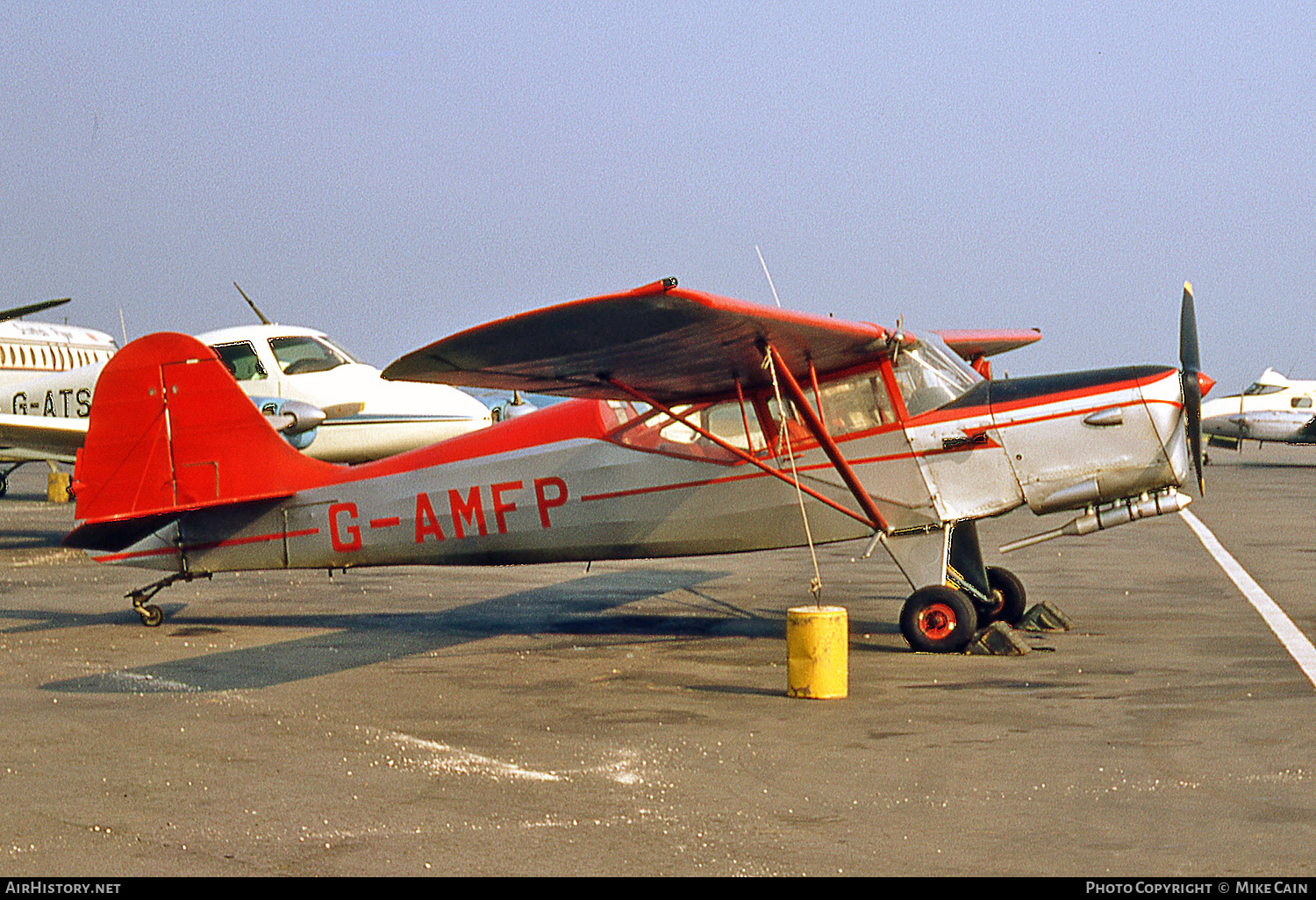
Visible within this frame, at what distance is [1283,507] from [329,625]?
21682 millimetres

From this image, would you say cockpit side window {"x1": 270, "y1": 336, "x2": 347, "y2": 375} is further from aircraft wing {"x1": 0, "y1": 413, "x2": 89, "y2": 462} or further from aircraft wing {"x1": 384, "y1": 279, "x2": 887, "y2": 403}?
aircraft wing {"x1": 384, "y1": 279, "x2": 887, "y2": 403}

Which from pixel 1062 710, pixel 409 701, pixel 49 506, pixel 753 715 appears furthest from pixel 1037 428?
pixel 49 506

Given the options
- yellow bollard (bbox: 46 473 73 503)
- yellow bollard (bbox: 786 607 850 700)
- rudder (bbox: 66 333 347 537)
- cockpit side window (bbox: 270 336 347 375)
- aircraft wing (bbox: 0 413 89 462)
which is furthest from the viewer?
yellow bollard (bbox: 46 473 73 503)

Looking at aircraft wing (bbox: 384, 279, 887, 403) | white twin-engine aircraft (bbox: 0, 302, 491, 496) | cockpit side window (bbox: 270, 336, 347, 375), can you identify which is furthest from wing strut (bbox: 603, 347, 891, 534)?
cockpit side window (bbox: 270, 336, 347, 375)

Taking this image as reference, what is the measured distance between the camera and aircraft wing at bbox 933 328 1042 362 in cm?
1380

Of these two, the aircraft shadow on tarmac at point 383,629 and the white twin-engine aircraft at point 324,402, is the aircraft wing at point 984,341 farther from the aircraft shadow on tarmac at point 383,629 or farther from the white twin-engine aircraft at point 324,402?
the white twin-engine aircraft at point 324,402

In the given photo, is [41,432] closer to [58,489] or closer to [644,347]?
[644,347]

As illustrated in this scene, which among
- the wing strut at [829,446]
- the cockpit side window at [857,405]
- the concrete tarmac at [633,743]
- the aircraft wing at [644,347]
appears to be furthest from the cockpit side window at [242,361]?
the cockpit side window at [857,405]

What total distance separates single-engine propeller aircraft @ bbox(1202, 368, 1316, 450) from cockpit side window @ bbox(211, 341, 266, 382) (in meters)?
32.6

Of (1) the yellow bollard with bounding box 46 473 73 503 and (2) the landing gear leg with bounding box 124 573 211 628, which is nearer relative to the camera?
(2) the landing gear leg with bounding box 124 573 211 628

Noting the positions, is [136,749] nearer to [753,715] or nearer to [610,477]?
[753,715]

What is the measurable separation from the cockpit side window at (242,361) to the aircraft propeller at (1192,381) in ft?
42.0

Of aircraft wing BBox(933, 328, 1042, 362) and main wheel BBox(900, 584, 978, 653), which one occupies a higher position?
aircraft wing BBox(933, 328, 1042, 362)

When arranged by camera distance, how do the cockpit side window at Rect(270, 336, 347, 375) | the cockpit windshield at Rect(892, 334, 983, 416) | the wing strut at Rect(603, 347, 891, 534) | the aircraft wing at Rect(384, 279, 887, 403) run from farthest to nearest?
the cockpit side window at Rect(270, 336, 347, 375)
the cockpit windshield at Rect(892, 334, 983, 416)
the wing strut at Rect(603, 347, 891, 534)
the aircraft wing at Rect(384, 279, 887, 403)
